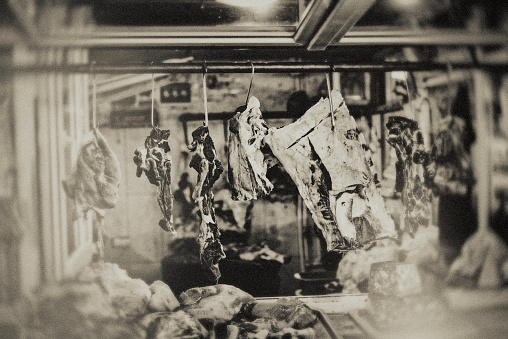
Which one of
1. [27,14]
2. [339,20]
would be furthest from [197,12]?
[27,14]

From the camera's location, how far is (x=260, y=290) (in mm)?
2908

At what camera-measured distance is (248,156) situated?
2383 millimetres

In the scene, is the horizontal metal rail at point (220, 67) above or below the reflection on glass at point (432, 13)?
below

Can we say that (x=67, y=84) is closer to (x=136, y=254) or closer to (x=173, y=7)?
(x=173, y=7)

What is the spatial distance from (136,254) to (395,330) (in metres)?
1.84

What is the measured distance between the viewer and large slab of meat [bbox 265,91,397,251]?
238 centimetres

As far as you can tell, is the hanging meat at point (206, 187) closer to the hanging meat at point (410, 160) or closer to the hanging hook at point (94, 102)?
the hanging hook at point (94, 102)

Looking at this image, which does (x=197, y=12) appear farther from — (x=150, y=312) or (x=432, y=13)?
(x=150, y=312)

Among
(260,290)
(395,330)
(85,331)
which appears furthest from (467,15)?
→ (85,331)

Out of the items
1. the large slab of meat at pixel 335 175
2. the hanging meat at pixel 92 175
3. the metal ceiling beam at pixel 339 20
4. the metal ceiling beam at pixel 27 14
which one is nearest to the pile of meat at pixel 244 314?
the large slab of meat at pixel 335 175

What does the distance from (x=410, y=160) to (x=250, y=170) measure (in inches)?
43.5

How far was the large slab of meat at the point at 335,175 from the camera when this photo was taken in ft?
7.81

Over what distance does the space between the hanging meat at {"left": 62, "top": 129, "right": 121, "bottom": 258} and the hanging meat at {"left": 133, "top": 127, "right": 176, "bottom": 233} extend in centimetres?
21

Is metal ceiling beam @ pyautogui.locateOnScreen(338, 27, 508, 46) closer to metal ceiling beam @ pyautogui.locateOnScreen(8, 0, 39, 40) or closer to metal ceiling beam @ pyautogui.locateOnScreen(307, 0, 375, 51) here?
metal ceiling beam @ pyautogui.locateOnScreen(307, 0, 375, 51)
